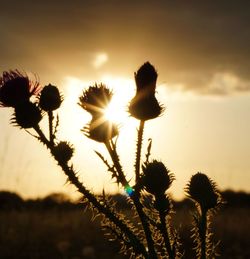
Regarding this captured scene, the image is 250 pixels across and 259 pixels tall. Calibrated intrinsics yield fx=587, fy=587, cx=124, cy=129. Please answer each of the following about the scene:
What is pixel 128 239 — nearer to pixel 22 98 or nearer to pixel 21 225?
pixel 22 98

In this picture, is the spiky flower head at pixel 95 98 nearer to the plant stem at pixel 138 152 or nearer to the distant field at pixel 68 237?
the plant stem at pixel 138 152

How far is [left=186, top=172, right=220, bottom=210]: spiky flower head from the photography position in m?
4.04

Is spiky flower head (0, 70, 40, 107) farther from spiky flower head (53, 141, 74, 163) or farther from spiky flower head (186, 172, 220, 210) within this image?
spiky flower head (186, 172, 220, 210)

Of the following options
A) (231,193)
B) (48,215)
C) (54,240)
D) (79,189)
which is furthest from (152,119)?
(231,193)

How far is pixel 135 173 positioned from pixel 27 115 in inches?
36.5

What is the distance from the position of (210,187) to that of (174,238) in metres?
0.61

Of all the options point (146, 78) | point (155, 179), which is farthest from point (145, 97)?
point (155, 179)

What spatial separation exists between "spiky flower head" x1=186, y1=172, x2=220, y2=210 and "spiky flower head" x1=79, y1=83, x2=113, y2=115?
2.69 ft

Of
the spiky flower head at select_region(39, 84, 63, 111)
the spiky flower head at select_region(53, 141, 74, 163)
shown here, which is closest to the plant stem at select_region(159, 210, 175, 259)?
the spiky flower head at select_region(53, 141, 74, 163)

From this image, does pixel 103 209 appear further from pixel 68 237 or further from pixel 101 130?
pixel 68 237

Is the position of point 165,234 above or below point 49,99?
below

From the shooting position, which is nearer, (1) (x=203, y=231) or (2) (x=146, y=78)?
(1) (x=203, y=231)

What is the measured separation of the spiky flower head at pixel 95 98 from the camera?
13.3ft

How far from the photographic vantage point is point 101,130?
3.86m
